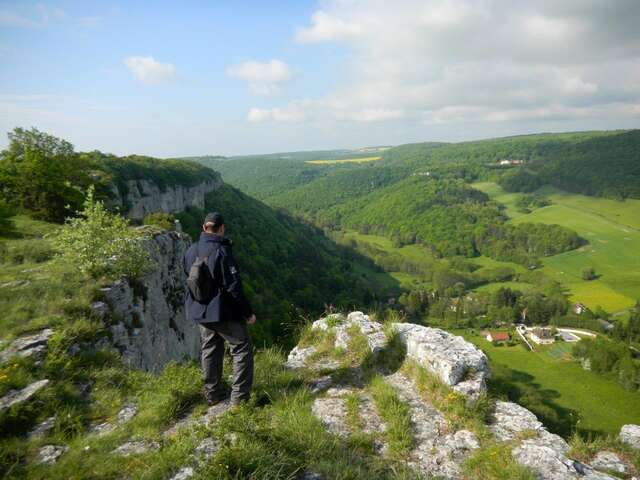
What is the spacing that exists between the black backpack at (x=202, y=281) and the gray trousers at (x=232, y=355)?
41 centimetres

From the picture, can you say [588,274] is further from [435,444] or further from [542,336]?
[435,444]

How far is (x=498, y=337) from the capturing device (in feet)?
202

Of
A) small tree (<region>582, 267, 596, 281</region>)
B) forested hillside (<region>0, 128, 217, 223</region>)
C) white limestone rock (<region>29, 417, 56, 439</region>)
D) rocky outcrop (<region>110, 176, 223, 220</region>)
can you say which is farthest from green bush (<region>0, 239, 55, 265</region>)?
small tree (<region>582, 267, 596, 281</region>)

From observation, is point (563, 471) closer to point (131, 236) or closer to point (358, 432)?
point (358, 432)

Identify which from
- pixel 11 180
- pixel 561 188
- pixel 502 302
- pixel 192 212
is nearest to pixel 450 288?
pixel 502 302

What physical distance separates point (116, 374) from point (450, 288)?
88558 millimetres

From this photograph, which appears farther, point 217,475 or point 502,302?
point 502,302

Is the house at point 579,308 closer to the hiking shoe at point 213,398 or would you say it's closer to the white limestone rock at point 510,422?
the white limestone rock at point 510,422

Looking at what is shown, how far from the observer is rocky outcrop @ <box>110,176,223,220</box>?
105 ft

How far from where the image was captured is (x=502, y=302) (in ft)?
250

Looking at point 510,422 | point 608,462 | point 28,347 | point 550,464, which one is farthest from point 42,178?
point 608,462

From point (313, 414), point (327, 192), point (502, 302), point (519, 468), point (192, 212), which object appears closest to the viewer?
point (519, 468)

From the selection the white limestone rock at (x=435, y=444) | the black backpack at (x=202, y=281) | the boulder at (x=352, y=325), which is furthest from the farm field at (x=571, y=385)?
the black backpack at (x=202, y=281)

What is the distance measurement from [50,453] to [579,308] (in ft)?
284
